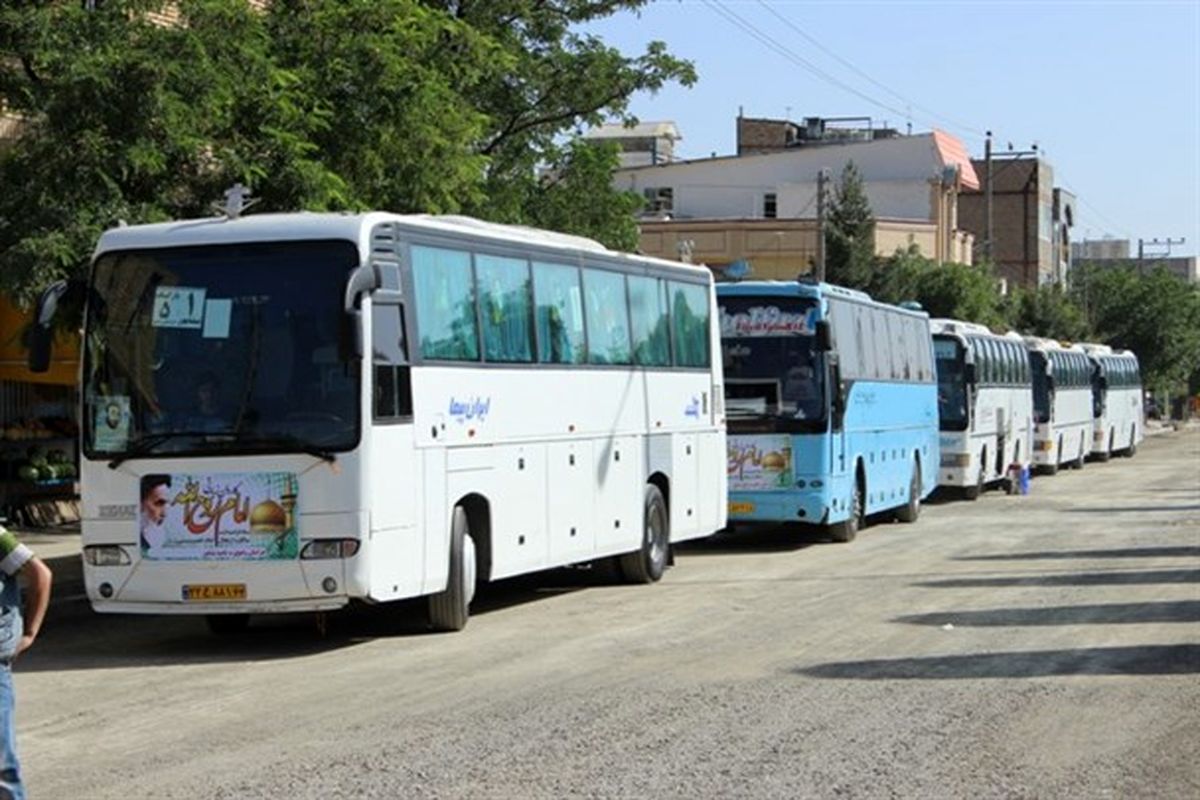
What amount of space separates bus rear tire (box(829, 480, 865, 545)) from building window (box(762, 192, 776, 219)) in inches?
2050

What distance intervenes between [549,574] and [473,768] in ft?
39.5

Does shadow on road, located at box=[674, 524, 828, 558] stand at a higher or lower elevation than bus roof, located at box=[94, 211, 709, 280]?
lower

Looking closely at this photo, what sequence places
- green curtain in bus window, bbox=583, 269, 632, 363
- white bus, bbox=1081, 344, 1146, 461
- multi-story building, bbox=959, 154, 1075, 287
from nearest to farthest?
green curtain in bus window, bbox=583, 269, 632, 363 < white bus, bbox=1081, 344, 1146, 461 < multi-story building, bbox=959, 154, 1075, 287

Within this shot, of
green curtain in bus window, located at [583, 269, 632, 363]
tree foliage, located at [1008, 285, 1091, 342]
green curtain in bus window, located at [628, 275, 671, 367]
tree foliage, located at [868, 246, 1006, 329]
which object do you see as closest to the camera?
green curtain in bus window, located at [583, 269, 632, 363]

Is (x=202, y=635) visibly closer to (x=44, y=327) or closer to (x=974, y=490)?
(x=44, y=327)

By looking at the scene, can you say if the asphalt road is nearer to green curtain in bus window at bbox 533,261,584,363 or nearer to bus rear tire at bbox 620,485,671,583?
bus rear tire at bbox 620,485,671,583

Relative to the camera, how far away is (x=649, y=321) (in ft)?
67.4

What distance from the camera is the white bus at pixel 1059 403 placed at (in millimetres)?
48969

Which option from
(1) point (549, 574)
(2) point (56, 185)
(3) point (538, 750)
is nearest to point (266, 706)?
(3) point (538, 750)

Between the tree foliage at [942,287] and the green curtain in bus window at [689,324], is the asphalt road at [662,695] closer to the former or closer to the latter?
the green curtain in bus window at [689,324]

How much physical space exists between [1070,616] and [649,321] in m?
6.10

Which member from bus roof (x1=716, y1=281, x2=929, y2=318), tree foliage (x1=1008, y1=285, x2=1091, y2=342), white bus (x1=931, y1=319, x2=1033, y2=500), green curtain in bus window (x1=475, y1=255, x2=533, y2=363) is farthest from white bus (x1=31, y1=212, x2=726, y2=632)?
tree foliage (x1=1008, y1=285, x2=1091, y2=342)

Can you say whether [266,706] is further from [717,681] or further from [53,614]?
[53,614]

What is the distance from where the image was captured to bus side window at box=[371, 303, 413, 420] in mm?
14328
